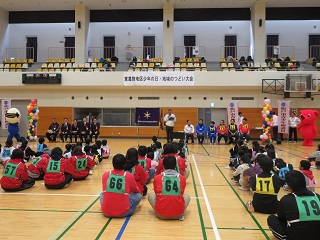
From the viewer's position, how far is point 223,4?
70.2 feet

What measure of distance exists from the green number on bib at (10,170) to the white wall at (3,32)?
66.3 feet

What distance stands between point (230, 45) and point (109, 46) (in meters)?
9.76

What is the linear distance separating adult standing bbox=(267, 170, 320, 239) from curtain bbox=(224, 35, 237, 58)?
839 inches

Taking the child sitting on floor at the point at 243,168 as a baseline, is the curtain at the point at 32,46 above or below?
above

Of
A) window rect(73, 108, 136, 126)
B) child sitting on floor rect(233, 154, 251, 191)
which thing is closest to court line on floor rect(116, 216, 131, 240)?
child sitting on floor rect(233, 154, 251, 191)

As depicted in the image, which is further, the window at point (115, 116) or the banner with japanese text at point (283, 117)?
the window at point (115, 116)

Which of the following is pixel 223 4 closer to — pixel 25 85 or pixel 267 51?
pixel 267 51

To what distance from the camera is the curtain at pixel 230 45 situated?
77.9 feet

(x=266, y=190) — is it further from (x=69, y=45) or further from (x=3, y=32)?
(x=3, y=32)

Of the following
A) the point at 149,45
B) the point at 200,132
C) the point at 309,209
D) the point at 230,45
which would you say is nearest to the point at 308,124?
the point at 200,132

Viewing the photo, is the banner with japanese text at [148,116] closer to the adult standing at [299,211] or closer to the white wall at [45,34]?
the white wall at [45,34]

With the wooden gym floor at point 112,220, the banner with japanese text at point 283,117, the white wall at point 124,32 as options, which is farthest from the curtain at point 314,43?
the wooden gym floor at point 112,220

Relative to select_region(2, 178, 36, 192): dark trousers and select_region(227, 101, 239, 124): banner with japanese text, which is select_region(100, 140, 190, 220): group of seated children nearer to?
select_region(2, 178, 36, 192): dark trousers

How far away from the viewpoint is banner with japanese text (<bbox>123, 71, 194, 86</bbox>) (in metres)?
18.9
